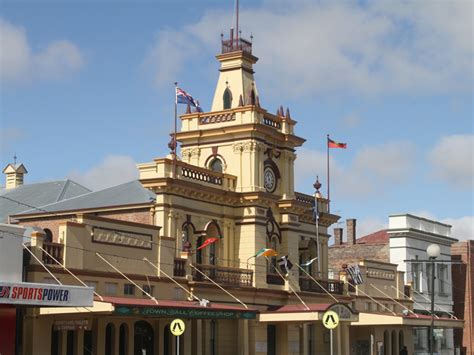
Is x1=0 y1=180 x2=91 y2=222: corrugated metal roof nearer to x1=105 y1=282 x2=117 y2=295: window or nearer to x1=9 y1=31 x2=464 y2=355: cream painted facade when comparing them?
x1=9 y1=31 x2=464 y2=355: cream painted facade

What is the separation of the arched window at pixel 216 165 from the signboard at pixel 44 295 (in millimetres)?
17293

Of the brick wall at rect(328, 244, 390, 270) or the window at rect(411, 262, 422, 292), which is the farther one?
the brick wall at rect(328, 244, 390, 270)

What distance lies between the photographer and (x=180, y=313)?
1459 inches

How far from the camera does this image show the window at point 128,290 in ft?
129

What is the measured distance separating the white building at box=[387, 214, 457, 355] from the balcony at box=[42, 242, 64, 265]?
31.9 m

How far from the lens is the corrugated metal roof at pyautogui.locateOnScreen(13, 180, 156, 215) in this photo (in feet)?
150

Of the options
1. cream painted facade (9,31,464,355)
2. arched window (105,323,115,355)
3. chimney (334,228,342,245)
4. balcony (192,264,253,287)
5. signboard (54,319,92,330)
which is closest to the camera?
signboard (54,319,92,330)

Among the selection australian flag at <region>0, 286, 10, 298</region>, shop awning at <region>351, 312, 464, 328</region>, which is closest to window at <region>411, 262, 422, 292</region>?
shop awning at <region>351, 312, 464, 328</region>

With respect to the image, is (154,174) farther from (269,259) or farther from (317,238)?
(317,238)

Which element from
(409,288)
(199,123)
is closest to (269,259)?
(199,123)

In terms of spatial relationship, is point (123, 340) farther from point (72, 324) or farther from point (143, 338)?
point (72, 324)

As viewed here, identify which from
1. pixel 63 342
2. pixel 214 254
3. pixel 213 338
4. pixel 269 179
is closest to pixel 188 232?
pixel 214 254

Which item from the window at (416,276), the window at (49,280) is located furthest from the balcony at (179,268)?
the window at (416,276)

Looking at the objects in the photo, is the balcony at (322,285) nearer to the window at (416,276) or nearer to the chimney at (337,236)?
the window at (416,276)
